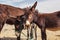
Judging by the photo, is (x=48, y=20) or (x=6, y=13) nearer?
(x=6, y=13)

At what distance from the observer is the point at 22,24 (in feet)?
23.4

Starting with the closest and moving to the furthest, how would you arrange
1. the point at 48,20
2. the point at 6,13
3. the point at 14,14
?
1. the point at 6,13
2. the point at 14,14
3. the point at 48,20

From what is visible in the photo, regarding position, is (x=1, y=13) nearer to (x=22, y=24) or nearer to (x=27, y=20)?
(x=22, y=24)

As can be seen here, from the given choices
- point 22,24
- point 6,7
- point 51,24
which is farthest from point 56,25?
point 6,7

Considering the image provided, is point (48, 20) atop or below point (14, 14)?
below

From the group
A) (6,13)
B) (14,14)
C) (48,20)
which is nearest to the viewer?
(6,13)

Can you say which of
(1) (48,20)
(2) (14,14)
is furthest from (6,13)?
(1) (48,20)

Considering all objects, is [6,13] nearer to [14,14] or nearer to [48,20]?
[14,14]

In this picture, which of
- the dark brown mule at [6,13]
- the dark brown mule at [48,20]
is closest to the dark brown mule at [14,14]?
the dark brown mule at [6,13]

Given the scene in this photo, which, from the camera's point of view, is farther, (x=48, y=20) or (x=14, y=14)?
(x=48, y=20)

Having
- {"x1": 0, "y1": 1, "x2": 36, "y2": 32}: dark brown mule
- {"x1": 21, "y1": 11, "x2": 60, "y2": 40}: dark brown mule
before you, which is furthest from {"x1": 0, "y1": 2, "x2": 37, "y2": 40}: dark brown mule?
{"x1": 21, "y1": 11, "x2": 60, "y2": 40}: dark brown mule

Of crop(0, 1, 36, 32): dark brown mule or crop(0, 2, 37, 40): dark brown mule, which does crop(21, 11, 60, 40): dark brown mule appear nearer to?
crop(0, 2, 37, 40): dark brown mule

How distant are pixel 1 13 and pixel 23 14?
5.53 ft

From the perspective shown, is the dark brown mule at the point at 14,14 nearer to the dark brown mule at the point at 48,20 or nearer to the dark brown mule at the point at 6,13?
the dark brown mule at the point at 6,13
